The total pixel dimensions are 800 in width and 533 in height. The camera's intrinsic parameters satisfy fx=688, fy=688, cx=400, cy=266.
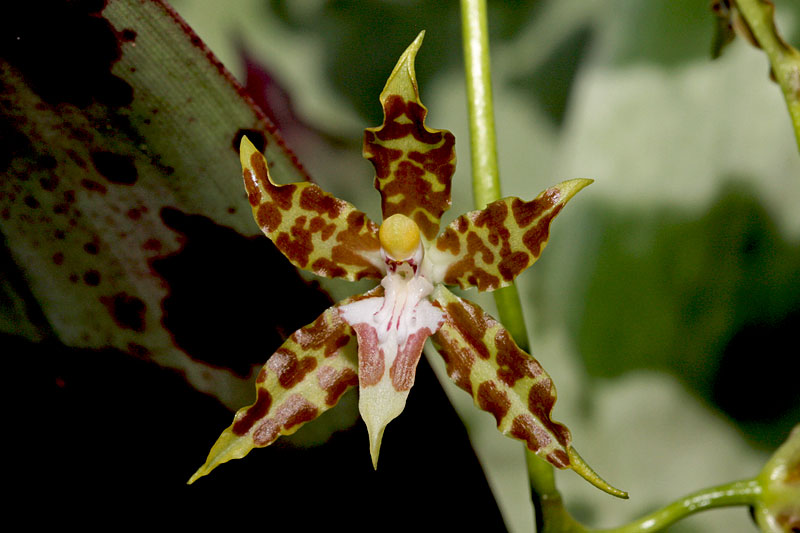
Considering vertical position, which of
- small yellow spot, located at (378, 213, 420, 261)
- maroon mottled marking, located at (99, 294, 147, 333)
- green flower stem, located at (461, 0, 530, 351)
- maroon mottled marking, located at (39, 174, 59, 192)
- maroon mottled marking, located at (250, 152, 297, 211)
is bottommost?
maroon mottled marking, located at (99, 294, 147, 333)

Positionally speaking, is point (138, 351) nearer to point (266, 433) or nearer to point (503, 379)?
point (266, 433)

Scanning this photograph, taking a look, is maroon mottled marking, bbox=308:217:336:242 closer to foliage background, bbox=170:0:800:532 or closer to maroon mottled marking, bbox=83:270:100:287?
maroon mottled marking, bbox=83:270:100:287

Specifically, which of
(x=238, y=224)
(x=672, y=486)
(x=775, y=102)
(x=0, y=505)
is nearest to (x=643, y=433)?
(x=672, y=486)

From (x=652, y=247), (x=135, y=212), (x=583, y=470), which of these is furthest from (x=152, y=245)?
(x=652, y=247)

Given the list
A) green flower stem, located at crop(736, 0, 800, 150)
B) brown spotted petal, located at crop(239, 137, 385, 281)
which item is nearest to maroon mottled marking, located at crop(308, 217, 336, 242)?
brown spotted petal, located at crop(239, 137, 385, 281)

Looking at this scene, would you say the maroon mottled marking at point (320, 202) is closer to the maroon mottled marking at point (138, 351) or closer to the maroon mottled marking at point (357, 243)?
the maroon mottled marking at point (357, 243)

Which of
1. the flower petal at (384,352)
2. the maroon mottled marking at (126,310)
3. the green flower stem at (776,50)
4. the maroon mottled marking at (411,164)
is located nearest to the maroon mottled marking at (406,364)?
the flower petal at (384,352)
